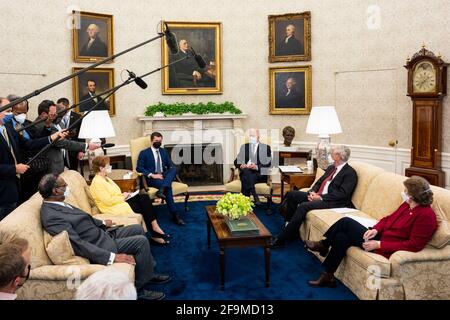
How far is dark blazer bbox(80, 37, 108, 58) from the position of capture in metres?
8.81

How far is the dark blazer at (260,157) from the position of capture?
7.91 m

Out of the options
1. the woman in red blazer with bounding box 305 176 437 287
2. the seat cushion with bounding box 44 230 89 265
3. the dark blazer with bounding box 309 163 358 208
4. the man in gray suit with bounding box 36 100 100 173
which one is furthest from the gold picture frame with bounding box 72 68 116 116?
the woman in red blazer with bounding box 305 176 437 287

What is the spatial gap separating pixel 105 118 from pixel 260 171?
113 inches

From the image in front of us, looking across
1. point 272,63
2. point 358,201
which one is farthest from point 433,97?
→ point 272,63

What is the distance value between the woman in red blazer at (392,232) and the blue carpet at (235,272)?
239 millimetres

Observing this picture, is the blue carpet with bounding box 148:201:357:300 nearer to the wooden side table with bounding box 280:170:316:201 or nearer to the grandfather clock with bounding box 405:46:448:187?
the wooden side table with bounding box 280:170:316:201

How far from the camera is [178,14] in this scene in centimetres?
971

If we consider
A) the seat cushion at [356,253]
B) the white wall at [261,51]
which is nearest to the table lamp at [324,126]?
the seat cushion at [356,253]

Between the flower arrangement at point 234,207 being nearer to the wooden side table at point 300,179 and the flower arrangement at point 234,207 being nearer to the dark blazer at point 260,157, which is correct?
the wooden side table at point 300,179

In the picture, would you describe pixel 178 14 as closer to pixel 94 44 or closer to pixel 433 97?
pixel 94 44

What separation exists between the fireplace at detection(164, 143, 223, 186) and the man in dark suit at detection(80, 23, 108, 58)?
276cm

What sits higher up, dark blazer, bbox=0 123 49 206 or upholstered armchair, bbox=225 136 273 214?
dark blazer, bbox=0 123 49 206

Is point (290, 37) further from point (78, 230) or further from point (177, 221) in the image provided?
point (78, 230)

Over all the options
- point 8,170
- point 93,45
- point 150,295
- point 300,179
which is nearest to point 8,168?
point 8,170
